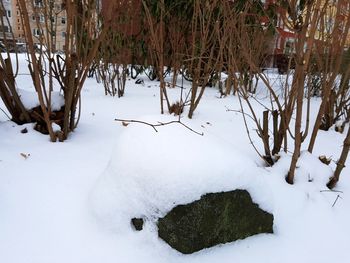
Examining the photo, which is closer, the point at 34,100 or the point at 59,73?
the point at 59,73

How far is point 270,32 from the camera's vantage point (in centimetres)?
585

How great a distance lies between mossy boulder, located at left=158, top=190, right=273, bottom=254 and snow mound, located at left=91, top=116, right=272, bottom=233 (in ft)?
0.12

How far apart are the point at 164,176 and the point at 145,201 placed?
149 millimetres

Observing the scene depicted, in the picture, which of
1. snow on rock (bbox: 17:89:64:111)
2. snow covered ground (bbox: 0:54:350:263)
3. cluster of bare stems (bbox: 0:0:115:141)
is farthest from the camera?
snow on rock (bbox: 17:89:64:111)

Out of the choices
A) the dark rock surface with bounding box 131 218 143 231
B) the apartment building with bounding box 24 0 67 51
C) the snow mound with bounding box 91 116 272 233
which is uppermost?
the apartment building with bounding box 24 0 67 51

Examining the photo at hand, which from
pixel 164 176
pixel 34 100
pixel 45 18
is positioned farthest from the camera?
pixel 34 100

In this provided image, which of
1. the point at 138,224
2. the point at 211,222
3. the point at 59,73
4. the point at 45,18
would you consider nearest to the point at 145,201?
the point at 138,224

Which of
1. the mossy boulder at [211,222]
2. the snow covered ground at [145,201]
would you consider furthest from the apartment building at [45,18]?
the mossy boulder at [211,222]

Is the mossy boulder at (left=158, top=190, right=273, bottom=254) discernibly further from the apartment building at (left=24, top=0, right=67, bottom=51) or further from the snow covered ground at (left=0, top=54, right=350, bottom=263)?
the apartment building at (left=24, top=0, right=67, bottom=51)

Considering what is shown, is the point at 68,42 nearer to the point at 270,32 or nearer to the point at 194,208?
the point at 194,208

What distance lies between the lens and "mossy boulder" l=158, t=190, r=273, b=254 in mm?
1390

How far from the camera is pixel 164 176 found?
1424mm

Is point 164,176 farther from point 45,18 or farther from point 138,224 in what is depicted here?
point 45,18

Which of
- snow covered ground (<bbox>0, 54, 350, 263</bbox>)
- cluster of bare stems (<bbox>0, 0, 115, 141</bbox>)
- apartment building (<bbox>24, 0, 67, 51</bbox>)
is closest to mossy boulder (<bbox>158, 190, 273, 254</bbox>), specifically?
snow covered ground (<bbox>0, 54, 350, 263</bbox>)
